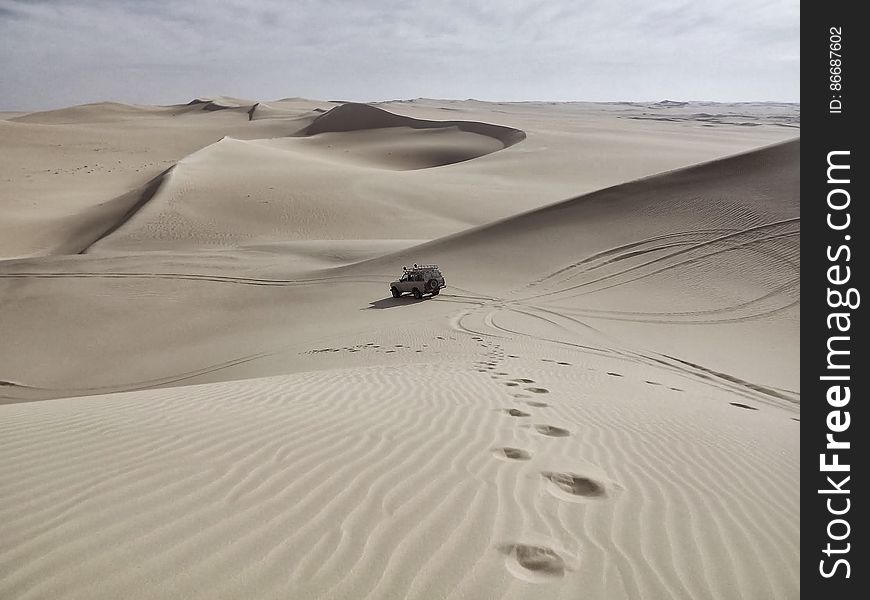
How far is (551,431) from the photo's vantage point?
508cm

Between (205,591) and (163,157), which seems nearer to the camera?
(205,591)

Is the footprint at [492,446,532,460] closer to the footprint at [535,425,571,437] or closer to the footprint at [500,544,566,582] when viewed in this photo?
the footprint at [535,425,571,437]

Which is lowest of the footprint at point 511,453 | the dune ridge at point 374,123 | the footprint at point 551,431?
the footprint at point 551,431

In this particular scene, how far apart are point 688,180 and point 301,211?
18.5m

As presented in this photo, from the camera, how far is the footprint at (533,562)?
9.12ft

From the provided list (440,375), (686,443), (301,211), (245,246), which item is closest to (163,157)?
(301,211)

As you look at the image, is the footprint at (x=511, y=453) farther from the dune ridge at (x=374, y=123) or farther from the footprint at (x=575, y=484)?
the dune ridge at (x=374, y=123)

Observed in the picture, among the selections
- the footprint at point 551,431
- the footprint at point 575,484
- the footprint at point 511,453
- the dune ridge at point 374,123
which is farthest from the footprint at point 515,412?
the dune ridge at point 374,123

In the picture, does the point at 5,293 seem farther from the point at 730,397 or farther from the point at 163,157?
the point at 163,157

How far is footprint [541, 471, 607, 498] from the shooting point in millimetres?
3721

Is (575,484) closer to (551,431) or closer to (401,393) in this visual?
(551,431)

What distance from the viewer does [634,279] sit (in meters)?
16.4

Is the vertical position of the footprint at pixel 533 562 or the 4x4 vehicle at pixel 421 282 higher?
the footprint at pixel 533 562

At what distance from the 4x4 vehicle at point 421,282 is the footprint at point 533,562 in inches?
508
